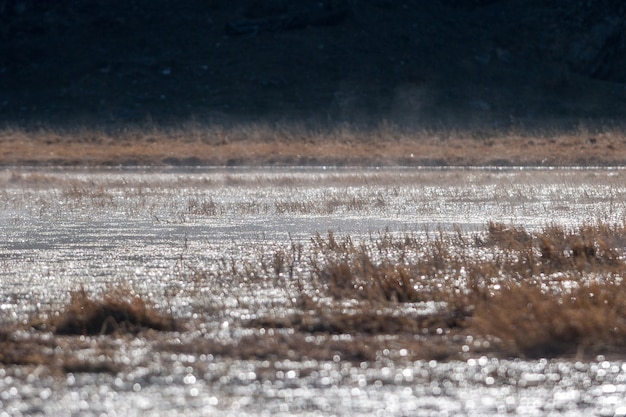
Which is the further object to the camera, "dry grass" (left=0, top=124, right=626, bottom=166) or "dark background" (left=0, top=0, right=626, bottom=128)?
"dark background" (left=0, top=0, right=626, bottom=128)

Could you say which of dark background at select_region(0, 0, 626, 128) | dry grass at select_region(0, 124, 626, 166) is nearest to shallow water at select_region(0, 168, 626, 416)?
dry grass at select_region(0, 124, 626, 166)

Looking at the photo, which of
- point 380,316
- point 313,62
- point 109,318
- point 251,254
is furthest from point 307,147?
point 109,318

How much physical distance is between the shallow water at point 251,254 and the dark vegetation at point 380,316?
13 cm

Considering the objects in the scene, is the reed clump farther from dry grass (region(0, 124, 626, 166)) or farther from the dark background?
the dark background

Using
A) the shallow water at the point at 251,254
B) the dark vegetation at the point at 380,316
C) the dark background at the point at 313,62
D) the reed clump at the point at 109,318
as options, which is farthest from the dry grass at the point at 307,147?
the reed clump at the point at 109,318

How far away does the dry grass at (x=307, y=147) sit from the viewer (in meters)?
26.6

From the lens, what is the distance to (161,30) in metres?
43.9

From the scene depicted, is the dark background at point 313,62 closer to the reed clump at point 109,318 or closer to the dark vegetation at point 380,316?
the dark vegetation at point 380,316

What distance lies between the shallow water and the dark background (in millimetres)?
15119

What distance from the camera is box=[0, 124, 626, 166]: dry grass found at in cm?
2664

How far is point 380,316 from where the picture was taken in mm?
6121

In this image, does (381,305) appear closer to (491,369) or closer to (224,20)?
(491,369)

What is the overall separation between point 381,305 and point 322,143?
22593 millimetres

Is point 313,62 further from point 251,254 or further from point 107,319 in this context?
point 107,319
